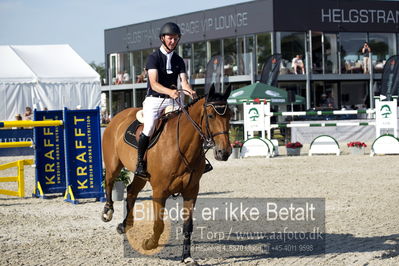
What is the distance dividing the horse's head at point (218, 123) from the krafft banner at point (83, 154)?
17.6 ft

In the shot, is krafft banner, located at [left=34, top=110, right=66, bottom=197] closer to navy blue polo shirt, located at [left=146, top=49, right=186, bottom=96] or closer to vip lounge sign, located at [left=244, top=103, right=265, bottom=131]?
navy blue polo shirt, located at [left=146, top=49, right=186, bottom=96]

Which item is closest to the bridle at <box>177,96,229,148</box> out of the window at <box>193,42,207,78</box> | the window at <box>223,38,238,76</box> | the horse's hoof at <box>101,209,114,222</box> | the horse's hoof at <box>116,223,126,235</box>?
the horse's hoof at <box>116,223,126,235</box>

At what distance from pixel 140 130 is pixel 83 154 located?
4269mm

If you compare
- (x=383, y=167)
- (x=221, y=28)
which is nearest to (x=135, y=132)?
(x=383, y=167)

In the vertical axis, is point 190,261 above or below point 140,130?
below

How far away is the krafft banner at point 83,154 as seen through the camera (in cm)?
1198

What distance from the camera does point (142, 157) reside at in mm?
7645

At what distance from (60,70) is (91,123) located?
46.1ft

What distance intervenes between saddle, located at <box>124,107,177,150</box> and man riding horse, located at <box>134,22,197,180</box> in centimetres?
5

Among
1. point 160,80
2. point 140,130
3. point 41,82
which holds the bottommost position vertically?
point 140,130

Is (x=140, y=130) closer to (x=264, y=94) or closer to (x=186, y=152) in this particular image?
(x=186, y=152)

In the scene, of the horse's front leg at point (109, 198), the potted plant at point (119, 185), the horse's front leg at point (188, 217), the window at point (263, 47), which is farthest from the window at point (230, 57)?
the horse's front leg at point (188, 217)

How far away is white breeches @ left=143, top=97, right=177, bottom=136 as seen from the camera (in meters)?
7.58

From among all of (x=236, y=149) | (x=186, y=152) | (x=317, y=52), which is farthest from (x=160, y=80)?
(x=317, y=52)
